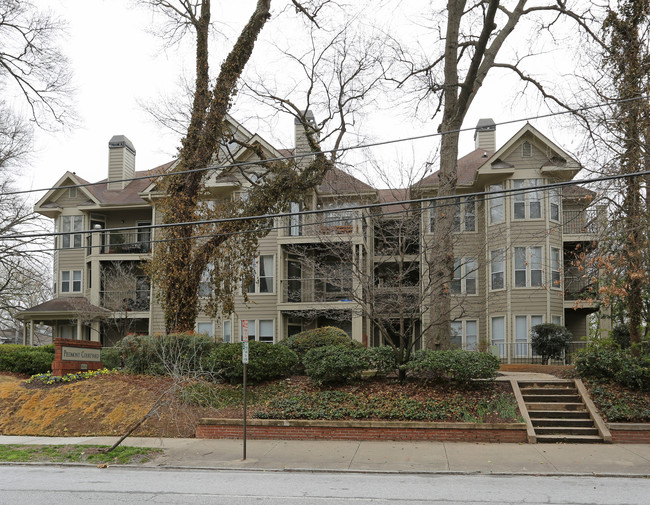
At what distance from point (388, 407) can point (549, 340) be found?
40.5 feet

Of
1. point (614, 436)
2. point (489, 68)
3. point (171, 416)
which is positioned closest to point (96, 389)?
point (171, 416)

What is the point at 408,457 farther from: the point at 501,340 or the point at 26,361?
the point at 26,361

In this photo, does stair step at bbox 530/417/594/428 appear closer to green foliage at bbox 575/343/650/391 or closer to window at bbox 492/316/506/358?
green foliage at bbox 575/343/650/391

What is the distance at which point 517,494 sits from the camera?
888cm

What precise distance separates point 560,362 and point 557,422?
40.0 feet

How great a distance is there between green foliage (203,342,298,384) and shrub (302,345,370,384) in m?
→ 1.02

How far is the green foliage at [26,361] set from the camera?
75.8 feet

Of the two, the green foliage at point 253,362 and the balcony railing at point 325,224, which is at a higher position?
the balcony railing at point 325,224

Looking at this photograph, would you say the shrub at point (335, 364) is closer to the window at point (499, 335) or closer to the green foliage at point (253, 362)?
the green foliage at point (253, 362)

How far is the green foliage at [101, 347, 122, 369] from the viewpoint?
20.2 meters

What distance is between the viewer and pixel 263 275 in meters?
30.3

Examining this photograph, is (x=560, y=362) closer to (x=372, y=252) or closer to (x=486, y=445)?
(x=372, y=252)

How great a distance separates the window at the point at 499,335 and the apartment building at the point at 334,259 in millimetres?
44

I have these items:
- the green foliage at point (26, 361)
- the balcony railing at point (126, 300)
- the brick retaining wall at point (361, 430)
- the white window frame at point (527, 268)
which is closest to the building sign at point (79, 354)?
the green foliage at point (26, 361)
